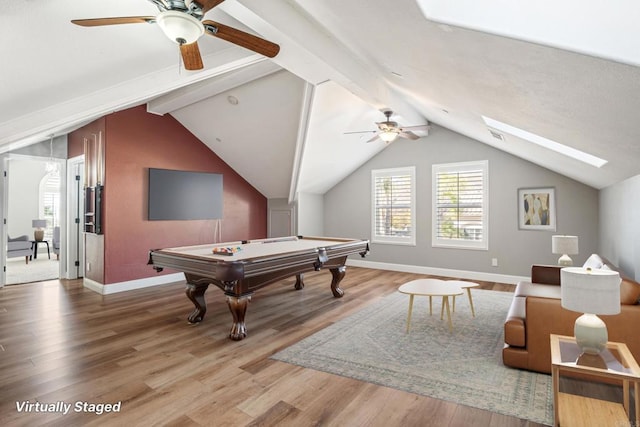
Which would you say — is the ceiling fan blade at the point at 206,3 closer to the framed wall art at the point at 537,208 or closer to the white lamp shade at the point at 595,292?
the white lamp shade at the point at 595,292

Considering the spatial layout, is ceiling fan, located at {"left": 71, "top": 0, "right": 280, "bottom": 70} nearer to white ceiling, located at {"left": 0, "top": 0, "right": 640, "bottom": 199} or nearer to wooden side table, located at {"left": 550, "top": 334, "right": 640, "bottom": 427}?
white ceiling, located at {"left": 0, "top": 0, "right": 640, "bottom": 199}

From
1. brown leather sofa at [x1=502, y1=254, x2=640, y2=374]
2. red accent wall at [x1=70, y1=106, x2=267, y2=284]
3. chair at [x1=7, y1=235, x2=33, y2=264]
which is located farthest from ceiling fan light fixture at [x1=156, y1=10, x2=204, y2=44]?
chair at [x1=7, y1=235, x2=33, y2=264]

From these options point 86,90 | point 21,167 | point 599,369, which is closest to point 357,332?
point 599,369

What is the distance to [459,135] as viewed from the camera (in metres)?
6.11

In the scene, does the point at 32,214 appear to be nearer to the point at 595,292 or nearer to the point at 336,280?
the point at 336,280

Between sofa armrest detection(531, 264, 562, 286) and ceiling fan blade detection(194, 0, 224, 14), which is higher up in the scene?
ceiling fan blade detection(194, 0, 224, 14)

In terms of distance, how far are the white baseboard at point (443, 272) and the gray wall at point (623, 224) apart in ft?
4.80

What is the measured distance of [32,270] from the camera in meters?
6.94

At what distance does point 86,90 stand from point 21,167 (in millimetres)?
8535

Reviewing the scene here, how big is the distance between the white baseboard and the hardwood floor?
8.78ft

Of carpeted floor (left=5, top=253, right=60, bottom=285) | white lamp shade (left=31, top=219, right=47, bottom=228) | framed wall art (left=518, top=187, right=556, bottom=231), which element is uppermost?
framed wall art (left=518, top=187, right=556, bottom=231)

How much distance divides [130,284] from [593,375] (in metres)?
5.67

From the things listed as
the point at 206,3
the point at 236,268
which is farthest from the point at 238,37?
the point at 236,268

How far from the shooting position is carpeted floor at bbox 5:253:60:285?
19.8 ft
